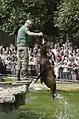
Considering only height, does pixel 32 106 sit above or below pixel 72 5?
below

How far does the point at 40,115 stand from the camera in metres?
12.8

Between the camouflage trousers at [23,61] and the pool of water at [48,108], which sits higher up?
the camouflage trousers at [23,61]

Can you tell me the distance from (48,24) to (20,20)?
2559 millimetres

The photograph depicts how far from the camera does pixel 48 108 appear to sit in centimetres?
1423

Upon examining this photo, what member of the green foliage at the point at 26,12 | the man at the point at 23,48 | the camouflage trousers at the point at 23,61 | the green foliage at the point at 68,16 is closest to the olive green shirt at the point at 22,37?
the man at the point at 23,48

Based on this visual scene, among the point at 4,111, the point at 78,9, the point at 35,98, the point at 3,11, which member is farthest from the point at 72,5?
the point at 4,111

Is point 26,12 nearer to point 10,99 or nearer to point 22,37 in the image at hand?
point 22,37

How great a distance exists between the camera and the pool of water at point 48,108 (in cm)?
1271

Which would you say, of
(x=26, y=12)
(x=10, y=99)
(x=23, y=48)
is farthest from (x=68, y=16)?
(x=10, y=99)

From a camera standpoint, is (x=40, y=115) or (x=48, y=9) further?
(x=48, y=9)

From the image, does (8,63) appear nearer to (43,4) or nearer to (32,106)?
(43,4)

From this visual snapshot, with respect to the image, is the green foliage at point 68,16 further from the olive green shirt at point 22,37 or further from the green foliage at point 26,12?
the olive green shirt at point 22,37

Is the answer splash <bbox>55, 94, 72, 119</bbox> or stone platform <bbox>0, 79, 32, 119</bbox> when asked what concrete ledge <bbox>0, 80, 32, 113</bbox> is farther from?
splash <bbox>55, 94, 72, 119</bbox>

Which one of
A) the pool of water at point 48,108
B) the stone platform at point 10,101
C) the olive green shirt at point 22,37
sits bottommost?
the pool of water at point 48,108
